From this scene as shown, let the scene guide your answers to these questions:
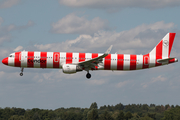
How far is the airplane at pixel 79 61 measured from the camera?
225ft

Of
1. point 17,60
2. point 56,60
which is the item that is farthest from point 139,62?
point 17,60

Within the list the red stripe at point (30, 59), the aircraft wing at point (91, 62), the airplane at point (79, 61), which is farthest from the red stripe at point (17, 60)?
the aircraft wing at point (91, 62)

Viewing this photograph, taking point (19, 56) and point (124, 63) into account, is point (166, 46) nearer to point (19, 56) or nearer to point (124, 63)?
point (124, 63)

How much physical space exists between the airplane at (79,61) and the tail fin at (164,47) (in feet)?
8.75

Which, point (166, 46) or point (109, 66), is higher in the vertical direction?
point (166, 46)

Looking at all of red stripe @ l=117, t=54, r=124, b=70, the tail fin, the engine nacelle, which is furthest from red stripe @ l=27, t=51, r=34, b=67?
the tail fin

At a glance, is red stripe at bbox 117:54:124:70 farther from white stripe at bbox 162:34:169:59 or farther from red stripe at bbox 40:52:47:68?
red stripe at bbox 40:52:47:68

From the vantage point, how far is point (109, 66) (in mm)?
70625

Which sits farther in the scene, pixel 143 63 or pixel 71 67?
pixel 143 63

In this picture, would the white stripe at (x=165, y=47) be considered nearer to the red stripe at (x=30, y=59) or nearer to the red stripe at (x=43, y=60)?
the red stripe at (x=43, y=60)

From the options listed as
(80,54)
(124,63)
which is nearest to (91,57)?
(80,54)

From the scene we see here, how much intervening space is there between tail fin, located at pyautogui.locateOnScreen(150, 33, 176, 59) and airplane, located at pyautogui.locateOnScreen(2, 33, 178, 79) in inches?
105

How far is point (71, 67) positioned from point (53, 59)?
460 centimetres

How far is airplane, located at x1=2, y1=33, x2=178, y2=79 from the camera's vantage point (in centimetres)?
6862
